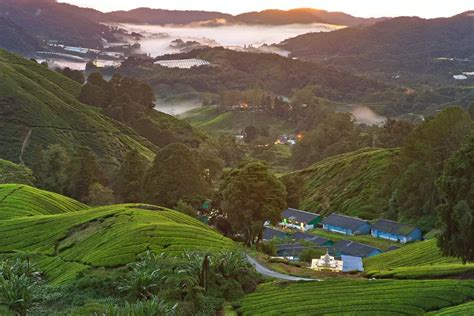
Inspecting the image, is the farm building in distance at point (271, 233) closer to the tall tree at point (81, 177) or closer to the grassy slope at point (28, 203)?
the tall tree at point (81, 177)

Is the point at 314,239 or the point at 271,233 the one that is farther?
the point at 271,233

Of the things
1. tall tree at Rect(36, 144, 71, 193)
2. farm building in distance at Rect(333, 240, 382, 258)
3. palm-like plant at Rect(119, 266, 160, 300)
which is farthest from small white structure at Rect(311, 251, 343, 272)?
tall tree at Rect(36, 144, 71, 193)

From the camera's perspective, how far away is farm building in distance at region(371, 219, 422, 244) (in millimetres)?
71812

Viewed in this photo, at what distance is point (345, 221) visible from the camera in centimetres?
8438

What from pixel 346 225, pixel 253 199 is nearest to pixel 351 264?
pixel 253 199

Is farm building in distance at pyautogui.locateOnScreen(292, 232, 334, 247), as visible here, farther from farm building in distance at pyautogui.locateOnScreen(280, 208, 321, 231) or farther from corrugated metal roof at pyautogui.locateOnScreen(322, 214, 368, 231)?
farm building in distance at pyautogui.locateOnScreen(280, 208, 321, 231)

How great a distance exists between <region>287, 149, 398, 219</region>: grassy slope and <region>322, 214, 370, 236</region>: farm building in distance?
5.07m

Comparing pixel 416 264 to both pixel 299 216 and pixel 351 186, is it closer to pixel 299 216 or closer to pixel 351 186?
pixel 299 216

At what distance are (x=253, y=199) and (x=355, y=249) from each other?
61.1ft

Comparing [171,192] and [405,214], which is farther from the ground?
[171,192]

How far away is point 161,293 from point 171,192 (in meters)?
42.2

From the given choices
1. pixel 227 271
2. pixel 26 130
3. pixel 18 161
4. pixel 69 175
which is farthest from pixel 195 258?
pixel 26 130

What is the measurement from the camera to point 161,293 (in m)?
29.5

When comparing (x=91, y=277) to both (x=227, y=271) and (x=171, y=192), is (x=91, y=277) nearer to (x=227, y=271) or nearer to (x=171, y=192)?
(x=227, y=271)
